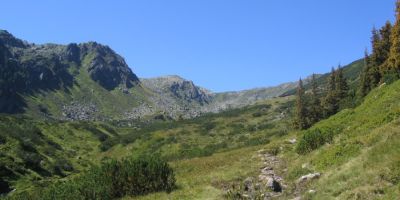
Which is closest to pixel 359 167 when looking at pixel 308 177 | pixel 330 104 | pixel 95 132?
pixel 308 177

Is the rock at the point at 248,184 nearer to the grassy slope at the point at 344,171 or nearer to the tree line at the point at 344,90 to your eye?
the grassy slope at the point at 344,171

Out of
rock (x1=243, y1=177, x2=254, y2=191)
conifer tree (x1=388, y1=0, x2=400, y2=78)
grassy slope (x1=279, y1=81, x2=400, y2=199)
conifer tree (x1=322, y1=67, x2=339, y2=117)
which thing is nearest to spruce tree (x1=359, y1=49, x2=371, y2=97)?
conifer tree (x1=322, y1=67, x2=339, y2=117)

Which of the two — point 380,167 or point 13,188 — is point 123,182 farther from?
point 13,188

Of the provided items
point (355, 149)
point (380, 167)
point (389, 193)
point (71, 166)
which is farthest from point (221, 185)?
point (71, 166)

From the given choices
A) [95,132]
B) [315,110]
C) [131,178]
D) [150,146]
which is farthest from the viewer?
[95,132]

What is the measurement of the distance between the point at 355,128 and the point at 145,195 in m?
16.2

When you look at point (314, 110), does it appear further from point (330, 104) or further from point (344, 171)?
point (344, 171)

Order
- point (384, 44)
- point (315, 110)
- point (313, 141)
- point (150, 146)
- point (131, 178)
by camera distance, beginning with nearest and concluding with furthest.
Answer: point (131, 178)
point (313, 141)
point (384, 44)
point (315, 110)
point (150, 146)

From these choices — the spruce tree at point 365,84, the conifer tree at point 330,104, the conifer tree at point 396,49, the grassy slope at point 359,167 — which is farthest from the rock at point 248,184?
the conifer tree at point 330,104

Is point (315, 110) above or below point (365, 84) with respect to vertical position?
below

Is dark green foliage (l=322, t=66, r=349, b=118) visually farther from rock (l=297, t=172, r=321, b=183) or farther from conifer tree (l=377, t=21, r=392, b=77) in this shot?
rock (l=297, t=172, r=321, b=183)

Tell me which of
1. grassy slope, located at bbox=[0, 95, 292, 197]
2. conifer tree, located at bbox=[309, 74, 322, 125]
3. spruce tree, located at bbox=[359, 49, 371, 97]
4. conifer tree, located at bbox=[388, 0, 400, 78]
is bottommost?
grassy slope, located at bbox=[0, 95, 292, 197]

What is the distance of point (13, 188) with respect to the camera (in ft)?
154

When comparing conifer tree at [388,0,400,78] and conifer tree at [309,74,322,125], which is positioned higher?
conifer tree at [388,0,400,78]
